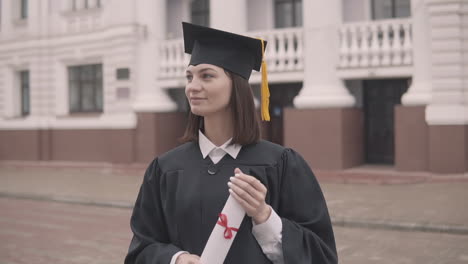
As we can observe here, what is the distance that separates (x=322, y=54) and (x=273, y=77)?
54.7 inches

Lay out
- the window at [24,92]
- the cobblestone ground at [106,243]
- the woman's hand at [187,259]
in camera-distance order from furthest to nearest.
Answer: the window at [24,92]
the cobblestone ground at [106,243]
the woman's hand at [187,259]

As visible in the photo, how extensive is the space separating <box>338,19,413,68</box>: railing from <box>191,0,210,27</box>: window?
16.8 feet

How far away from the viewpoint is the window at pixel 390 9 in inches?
536

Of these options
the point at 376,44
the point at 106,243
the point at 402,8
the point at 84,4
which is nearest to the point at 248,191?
the point at 106,243

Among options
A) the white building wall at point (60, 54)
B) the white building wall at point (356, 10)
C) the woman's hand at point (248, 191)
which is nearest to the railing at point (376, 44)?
the white building wall at point (356, 10)

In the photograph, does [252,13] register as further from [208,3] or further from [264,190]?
[264,190]

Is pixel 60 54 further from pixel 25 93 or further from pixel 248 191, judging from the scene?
pixel 248 191

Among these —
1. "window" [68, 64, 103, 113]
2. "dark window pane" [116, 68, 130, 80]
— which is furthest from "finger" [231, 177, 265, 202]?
"window" [68, 64, 103, 113]

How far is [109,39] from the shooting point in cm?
1630

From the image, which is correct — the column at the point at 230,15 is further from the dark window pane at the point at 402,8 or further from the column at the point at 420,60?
the column at the point at 420,60

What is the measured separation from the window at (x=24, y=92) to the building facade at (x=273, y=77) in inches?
1.7

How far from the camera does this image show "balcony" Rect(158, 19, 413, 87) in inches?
481

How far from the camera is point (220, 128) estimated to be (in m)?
2.47

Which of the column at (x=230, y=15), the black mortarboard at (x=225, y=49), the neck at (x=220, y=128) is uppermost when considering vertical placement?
the column at (x=230, y=15)
